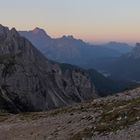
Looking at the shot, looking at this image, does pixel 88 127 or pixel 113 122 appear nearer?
pixel 113 122

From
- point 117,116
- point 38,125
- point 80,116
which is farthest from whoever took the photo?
point 38,125

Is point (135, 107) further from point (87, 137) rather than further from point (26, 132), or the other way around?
point (26, 132)

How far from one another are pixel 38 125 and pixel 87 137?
15652 millimetres

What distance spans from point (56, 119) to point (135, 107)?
14457 millimetres

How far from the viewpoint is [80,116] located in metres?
47.5

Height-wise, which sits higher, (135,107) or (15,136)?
(135,107)

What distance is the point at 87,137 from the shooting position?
118ft

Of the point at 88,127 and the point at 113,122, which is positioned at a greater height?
the point at 113,122

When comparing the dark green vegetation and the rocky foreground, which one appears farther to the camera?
the dark green vegetation

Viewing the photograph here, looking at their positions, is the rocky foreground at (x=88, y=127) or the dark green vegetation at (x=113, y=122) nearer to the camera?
the rocky foreground at (x=88, y=127)

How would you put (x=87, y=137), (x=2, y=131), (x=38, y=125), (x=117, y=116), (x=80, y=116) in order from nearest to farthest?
(x=87, y=137) → (x=117, y=116) → (x=80, y=116) → (x=38, y=125) → (x=2, y=131)

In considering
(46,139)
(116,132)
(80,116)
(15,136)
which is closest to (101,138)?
(116,132)

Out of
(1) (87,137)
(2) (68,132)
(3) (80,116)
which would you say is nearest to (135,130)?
(1) (87,137)

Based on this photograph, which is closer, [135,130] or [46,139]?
[135,130]
